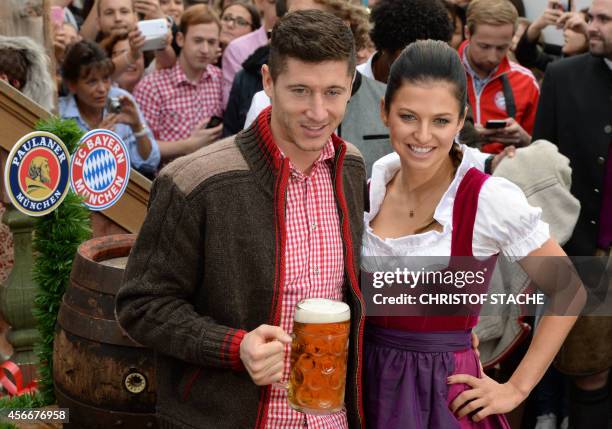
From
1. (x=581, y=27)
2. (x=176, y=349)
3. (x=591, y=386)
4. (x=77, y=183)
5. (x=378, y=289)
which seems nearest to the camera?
(x=176, y=349)

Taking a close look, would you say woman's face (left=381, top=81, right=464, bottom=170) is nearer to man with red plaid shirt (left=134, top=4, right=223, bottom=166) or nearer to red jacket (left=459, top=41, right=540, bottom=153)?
red jacket (left=459, top=41, right=540, bottom=153)

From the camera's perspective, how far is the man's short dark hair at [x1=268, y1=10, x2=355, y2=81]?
7.13ft

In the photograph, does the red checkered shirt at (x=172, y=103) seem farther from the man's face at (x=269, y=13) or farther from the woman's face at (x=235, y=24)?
the woman's face at (x=235, y=24)

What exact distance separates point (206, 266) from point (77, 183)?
5.18ft

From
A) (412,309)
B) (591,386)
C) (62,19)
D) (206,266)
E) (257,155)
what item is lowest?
(591,386)

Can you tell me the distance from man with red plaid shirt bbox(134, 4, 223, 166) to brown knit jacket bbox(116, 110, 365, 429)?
11.6 ft

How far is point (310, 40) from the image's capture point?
217 cm

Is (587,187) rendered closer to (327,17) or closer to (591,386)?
(591,386)

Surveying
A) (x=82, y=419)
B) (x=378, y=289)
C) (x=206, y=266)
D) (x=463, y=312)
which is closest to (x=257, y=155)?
(x=206, y=266)

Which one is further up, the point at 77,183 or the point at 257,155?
the point at 257,155

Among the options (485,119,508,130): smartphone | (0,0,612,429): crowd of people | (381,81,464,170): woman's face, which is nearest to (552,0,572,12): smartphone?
(485,119,508,130): smartphone

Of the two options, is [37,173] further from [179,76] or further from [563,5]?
[563,5]

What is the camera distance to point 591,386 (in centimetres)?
427

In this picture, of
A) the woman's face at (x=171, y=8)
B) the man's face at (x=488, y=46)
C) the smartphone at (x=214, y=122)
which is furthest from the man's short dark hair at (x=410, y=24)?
the woman's face at (x=171, y=8)
